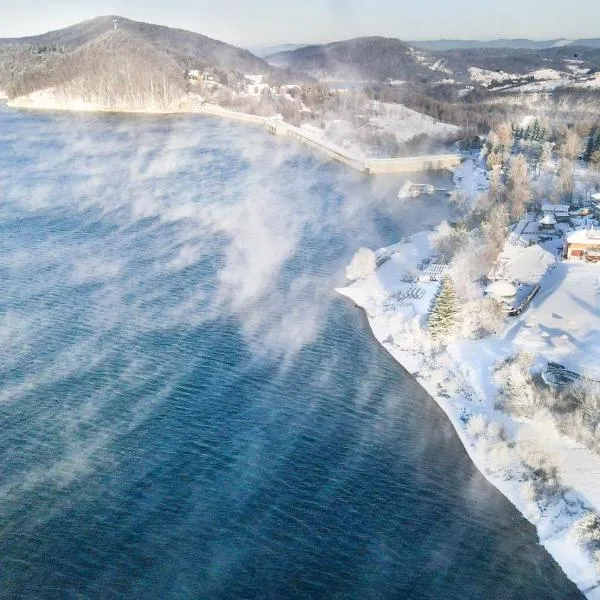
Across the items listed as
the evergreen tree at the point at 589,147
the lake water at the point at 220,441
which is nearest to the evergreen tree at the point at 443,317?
the lake water at the point at 220,441

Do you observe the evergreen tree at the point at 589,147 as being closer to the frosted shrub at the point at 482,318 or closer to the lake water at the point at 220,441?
the lake water at the point at 220,441

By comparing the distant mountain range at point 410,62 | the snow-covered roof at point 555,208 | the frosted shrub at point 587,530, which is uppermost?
the distant mountain range at point 410,62

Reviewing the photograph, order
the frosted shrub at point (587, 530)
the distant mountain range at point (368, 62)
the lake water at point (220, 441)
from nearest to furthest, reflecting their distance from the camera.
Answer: the lake water at point (220, 441)
the frosted shrub at point (587, 530)
the distant mountain range at point (368, 62)

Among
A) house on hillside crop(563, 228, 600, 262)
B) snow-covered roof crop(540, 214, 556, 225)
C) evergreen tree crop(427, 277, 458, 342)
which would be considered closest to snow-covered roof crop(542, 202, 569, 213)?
snow-covered roof crop(540, 214, 556, 225)

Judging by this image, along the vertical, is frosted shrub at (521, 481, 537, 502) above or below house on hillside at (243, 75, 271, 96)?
below

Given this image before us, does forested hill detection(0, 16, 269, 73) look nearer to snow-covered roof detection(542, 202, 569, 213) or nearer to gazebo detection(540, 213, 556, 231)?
snow-covered roof detection(542, 202, 569, 213)

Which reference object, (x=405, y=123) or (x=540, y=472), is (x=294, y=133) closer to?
(x=405, y=123)

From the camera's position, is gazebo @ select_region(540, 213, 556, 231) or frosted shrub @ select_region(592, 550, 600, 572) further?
gazebo @ select_region(540, 213, 556, 231)

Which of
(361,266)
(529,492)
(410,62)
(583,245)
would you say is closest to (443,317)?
(361,266)
